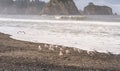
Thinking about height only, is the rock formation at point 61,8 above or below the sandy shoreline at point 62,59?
below

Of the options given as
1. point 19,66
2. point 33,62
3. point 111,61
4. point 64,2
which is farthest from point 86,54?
point 64,2

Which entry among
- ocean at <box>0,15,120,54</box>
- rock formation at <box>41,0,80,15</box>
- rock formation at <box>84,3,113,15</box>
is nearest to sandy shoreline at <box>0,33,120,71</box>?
ocean at <box>0,15,120,54</box>

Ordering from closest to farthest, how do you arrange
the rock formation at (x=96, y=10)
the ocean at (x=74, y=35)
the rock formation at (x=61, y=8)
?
the ocean at (x=74, y=35)
the rock formation at (x=61, y=8)
the rock formation at (x=96, y=10)

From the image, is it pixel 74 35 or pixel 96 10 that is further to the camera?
pixel 96 10

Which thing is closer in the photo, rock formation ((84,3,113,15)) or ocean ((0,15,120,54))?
ocean ((0,15,120,54))

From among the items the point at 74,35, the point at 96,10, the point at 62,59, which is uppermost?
the point at 62,59

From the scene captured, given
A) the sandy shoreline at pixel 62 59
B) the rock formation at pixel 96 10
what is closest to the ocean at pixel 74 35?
the sandy shoreline at pixel 62 59

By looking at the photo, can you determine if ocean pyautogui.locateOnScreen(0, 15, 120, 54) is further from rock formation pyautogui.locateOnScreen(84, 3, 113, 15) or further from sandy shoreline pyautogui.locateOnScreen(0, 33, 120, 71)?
rock formation pyautogui.locateOnScreen(84, 3, 113, 15)

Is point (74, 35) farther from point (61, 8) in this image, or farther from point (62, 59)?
point (61, 8)

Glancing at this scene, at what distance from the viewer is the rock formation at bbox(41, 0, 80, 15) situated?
173750mm

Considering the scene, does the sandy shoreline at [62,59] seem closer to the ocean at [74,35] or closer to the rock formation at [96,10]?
the ocean at [74,35]

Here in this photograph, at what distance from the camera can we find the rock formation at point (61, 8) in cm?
17375

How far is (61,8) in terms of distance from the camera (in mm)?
175875

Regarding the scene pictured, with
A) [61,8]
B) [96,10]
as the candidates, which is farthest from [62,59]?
[96,10]
